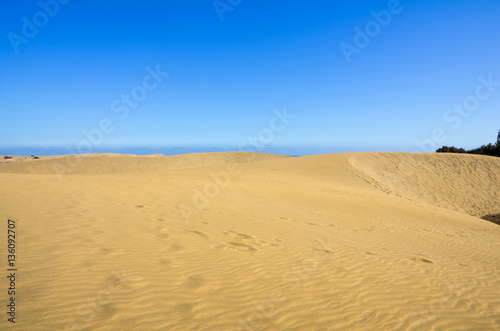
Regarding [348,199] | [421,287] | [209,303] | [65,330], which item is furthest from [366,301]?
[348,199]

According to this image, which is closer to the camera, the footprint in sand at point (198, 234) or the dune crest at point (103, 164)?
the footprint in sand at point (198, 234)

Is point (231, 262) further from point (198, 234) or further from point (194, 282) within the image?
point (198, 234)

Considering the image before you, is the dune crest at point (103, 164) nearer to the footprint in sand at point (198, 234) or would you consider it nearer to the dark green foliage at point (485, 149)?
the footprint in sand at point (198, 234)

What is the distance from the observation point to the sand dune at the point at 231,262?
328 cm

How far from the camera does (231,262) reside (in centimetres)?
487

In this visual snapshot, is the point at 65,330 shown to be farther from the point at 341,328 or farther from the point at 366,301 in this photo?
the point at 366,301

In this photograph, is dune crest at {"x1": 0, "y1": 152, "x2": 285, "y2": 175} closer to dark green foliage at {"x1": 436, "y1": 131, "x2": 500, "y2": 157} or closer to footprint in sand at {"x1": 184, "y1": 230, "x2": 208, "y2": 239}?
footprint in sand at {"x1": 184, "y1": 230, "x2": 208, "y2": 239}

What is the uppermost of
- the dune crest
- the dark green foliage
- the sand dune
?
the dark green foliage

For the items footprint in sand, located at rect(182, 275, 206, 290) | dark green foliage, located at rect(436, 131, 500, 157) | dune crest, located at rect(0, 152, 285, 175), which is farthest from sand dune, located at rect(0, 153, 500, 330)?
dark green foliage, located at rect(436, 131, 500, 157)

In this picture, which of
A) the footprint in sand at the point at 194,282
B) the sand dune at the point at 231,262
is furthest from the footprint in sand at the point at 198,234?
the footprint in sand at the point at 194,282

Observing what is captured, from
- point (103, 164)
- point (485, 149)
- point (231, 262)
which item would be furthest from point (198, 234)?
point (485, 149)

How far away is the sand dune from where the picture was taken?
10.8 feet

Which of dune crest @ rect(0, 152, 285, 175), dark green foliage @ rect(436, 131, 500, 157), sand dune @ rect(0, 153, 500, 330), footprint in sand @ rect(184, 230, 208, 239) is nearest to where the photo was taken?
sand dune @ rect(0, 153, 500, 330)

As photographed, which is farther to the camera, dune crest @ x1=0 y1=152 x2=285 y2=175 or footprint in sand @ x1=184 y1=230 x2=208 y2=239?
dune crest @ x1=0 y1=152 x2=285 y2=175
